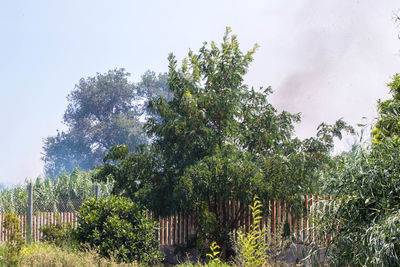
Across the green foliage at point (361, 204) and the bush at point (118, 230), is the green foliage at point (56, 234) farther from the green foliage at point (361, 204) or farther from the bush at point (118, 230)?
the green foliage at point (361, 204)

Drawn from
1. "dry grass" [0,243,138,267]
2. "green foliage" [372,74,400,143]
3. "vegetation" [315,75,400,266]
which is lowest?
"dry grass" [0,243,138,267]

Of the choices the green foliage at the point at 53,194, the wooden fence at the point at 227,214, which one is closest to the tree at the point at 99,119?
the green foliage at the point at 53,194

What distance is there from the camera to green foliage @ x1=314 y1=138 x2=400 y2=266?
6660 millimetres

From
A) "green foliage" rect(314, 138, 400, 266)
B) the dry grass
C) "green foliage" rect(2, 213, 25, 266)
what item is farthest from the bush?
"green foliage" rect(314, 138, 400, 266)

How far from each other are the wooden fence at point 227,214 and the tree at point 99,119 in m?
24.4

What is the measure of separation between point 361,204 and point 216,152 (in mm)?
4506

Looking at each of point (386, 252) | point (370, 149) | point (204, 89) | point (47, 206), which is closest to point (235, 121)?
point (204, 89)

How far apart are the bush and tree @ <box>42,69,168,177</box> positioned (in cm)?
2930

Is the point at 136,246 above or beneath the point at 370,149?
beneath

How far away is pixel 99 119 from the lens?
44.0 meters

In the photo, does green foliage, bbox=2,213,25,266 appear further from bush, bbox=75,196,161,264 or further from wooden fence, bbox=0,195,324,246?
bush, bbox=75,196,161,264

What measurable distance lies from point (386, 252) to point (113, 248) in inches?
229

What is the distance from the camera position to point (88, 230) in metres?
10.3

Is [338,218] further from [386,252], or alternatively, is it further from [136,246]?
[136,246]
